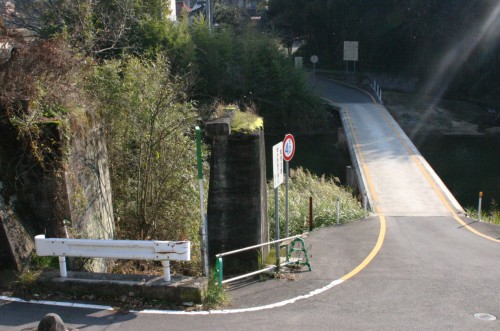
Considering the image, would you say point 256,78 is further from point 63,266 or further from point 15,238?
point 63,266

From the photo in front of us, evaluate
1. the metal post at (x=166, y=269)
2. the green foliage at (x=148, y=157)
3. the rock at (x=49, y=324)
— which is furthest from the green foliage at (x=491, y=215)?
the rock at (x=49, y=324)

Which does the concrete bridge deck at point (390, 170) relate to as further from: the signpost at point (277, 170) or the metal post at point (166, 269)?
the metal post at point (166, 269)

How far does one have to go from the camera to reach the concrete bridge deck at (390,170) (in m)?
18.4

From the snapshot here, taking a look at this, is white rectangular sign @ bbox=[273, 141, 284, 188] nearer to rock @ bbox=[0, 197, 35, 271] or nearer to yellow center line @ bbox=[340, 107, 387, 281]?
yellow center line @ bbox=[340, 107, 387, 281]

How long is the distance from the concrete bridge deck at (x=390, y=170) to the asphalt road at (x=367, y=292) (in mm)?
3062

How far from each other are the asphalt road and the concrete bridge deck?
10.0 ft

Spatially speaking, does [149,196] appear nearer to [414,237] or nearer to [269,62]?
[414,237]

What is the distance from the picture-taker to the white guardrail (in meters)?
7.18

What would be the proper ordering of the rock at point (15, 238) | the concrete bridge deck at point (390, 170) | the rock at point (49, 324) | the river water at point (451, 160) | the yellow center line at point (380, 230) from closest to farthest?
the rock at point (49, 324), the rock at point (15, 238), the yellow center line at point (380, 230), the concrete bridge deck at point (390, 170), the river water at point (451, 160)

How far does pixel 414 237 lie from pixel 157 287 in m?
8.92

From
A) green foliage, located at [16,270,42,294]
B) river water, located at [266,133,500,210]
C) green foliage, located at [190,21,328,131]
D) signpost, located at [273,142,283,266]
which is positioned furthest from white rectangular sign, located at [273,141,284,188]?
green foliage, located at [190,21,328,131]

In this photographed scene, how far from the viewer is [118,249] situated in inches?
287

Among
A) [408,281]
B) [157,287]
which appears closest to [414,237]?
[408,281]

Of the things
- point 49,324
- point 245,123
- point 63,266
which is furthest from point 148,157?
point 49,324
